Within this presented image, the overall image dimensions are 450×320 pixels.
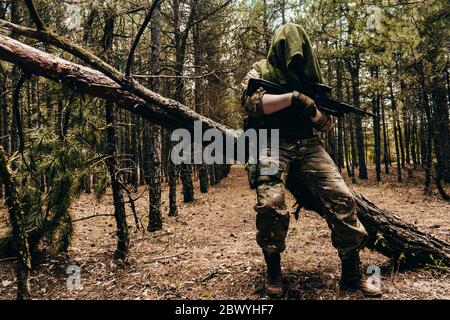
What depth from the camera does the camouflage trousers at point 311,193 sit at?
281cm

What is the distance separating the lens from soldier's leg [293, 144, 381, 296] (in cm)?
286

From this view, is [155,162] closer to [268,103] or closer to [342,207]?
[268,103]

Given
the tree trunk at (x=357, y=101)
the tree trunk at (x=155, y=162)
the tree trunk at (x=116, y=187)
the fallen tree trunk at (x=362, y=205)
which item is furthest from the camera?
the tree trunk at (x=357, y=101)

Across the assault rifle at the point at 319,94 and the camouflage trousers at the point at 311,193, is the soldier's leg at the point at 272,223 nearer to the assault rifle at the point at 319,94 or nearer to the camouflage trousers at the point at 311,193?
the camouflage trousers at the point at 311,193

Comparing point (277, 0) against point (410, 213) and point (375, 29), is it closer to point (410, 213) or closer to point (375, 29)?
point (375, 29)

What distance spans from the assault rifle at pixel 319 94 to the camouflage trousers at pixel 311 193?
362 mm

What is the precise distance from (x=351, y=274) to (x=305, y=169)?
3.61 feet

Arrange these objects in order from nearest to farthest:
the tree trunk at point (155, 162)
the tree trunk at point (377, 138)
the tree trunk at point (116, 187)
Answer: the tree trunk at point (116, 187)
the tree trunk at point (155, 162)
the tree trunk at point (377, 138)

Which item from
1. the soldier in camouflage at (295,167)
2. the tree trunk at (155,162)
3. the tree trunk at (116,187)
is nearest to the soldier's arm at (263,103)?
the soldier in camouflage at (295,167)

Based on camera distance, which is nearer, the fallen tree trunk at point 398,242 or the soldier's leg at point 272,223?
the soldier's leg at point 272,223

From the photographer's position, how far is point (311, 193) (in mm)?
3270

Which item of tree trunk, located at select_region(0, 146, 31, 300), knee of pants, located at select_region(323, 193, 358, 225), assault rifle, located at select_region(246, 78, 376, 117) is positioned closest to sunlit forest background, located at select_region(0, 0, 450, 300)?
tree trunk, located at select_region(0, 146, 31, 300)

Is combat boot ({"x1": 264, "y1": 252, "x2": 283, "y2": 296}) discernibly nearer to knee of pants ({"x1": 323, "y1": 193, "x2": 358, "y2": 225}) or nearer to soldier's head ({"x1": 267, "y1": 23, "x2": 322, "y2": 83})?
knee of pants ({"x1": 323, "y1": 193, "x2": 358, "y2": 225})
